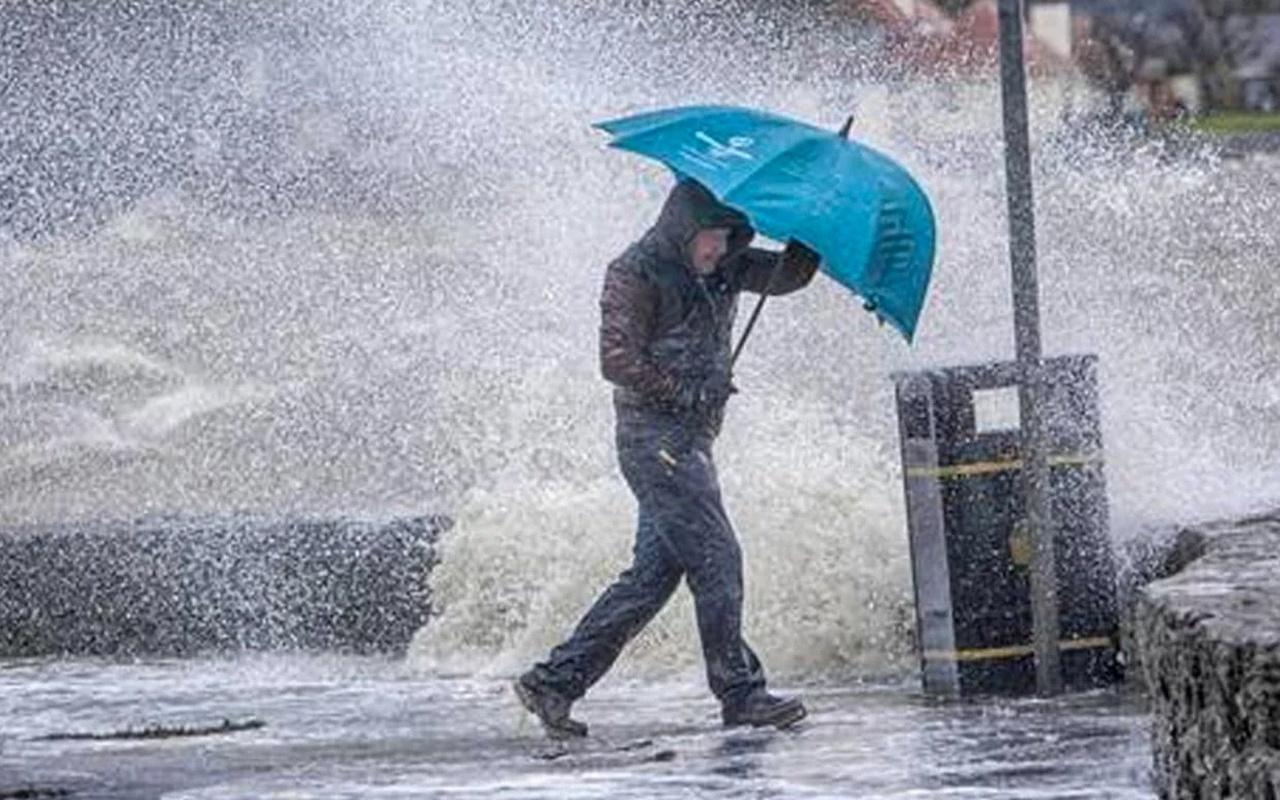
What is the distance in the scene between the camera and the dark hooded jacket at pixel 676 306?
11.1 m

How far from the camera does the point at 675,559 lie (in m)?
11.4

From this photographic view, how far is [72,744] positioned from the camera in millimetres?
11734

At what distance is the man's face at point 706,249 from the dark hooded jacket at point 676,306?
0.05 feet

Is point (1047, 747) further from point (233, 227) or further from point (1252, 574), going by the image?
point (233, 227)

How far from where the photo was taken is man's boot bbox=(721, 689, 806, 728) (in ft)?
36.7

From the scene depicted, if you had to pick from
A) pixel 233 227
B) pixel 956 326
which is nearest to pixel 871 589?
pixel 956 326

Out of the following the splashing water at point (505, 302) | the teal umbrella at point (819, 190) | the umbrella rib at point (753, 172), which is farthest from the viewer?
the splashing water at point (505, 302)

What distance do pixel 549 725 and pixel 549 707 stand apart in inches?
Answer: 2.6

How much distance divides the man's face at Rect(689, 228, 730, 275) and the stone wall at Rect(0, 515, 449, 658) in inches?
141

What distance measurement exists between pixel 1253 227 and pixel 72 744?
1536 cm

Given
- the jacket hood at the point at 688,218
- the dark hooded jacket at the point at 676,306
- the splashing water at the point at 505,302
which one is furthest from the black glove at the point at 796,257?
the splashing water at the point at 505,302

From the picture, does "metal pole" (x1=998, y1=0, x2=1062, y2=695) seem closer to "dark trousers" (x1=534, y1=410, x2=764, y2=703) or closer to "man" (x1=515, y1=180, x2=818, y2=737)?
"man" (x1=515, y1=180, x2=818, y2=737)

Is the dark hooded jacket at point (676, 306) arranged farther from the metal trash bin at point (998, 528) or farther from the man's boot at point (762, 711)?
the man's boot at point (762, 711)

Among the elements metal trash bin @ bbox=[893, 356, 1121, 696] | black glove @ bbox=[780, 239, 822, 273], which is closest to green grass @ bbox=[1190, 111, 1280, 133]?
metal trash bin @ bbox=[893, 356, 1121, 696]
